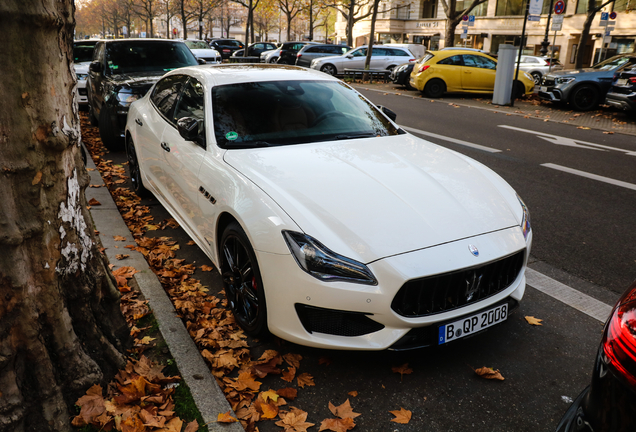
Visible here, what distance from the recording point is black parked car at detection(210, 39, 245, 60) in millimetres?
41688

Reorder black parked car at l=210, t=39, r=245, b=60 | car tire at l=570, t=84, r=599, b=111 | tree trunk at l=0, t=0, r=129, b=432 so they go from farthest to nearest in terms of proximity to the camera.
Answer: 1. black parked car at l=210, t=39, r=245, b=60
2. car tire at l=570, t=84, r=599, b=111
3. tree trunk at l=0, t=0, r=129, b=432

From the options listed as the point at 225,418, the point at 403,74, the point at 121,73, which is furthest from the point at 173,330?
the point at 403,74

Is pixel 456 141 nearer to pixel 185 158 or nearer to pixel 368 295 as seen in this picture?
pixel 185 158

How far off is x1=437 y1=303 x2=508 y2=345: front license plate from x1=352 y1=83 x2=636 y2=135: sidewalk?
10456 mm

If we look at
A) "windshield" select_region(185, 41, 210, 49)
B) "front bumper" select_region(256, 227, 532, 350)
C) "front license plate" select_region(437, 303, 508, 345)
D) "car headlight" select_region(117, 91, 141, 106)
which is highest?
"windshield" select_region(185, 41, 210, 49)

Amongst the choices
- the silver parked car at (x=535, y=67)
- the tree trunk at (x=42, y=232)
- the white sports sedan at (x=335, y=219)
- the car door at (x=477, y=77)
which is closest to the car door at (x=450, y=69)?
the car door at (x=477, y=77)

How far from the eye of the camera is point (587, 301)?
4.01m

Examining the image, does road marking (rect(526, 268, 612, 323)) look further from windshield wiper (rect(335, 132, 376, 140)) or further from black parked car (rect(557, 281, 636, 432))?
black parked car (rect(557, 281, 636, 432))

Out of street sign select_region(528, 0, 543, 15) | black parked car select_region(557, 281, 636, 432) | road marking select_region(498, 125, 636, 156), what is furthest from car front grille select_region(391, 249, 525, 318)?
street sign select_region(528, 0, 543, 15)

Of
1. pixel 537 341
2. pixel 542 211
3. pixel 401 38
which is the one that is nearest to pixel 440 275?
pixel 537 341

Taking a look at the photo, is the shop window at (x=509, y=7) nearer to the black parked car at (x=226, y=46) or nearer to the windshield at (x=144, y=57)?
the black parked car at (x=226, y=46)

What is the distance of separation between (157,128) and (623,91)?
40.6 feet

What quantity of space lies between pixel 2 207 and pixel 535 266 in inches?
156

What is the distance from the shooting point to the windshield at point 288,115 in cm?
410
